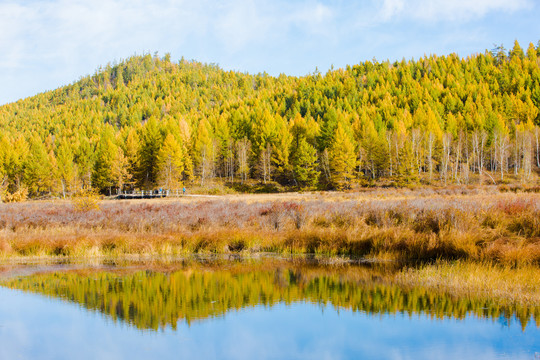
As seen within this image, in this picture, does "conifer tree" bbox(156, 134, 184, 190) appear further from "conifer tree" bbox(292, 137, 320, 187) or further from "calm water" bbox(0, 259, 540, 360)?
"calm water" bbox(0, 259, 540, 360)

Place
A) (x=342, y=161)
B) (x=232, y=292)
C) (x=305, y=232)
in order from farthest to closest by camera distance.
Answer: (x=342, y=161) → (x=305, y=232) → (x=232, y=292)

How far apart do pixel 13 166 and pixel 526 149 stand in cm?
8576

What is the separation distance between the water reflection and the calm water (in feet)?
0.09

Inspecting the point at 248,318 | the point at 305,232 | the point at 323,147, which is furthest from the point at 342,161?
the point at 248,318

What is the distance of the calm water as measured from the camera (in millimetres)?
8945

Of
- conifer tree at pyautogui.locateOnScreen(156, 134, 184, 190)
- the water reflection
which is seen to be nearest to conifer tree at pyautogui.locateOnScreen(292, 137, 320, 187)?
conifer tree at pyautogui.locateOnScreen(156, 134, 184, 190)

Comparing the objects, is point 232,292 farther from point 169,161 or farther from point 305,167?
point 305,167

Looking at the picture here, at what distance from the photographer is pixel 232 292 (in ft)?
42.4

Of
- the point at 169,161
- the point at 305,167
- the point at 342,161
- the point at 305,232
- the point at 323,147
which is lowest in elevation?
the point at 305,232

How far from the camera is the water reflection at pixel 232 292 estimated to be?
10938mm

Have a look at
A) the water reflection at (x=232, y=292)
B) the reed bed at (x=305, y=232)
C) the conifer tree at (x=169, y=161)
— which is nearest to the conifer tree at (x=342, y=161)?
the conifer tree at (x=169, y=161)

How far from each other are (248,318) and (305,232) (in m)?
8.39

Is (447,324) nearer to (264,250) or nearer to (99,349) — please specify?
(99,349)

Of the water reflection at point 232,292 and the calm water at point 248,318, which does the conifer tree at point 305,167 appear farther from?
the calm water at point 248,318
